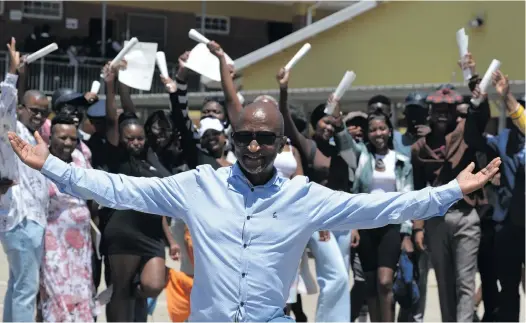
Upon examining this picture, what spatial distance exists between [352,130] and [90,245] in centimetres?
273

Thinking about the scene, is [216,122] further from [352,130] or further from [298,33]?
[298,33]

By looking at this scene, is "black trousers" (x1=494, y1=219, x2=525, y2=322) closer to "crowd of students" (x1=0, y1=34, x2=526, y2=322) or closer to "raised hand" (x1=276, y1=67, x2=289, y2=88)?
"crowd of students" (x1=0, y1=34, x2=526, y2=322)

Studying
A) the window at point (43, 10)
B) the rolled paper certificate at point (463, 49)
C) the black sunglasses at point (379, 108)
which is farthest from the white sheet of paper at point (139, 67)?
the window at point (43, 10)

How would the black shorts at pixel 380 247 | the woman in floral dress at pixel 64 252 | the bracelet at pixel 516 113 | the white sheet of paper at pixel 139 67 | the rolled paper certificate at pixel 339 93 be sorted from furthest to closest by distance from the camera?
1. the white sheet of paper at pixel 139 67
2. the rolled paper certificate at pixel 339 93
3. the black shorts at pixel 380 247
4. the bracelet at pixel 516 113
5. the woman in floral dress at pixel 64 252

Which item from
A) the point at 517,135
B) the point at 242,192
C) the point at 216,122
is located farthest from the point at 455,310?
the point at 242,192

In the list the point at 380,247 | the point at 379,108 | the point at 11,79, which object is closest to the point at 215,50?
the point at 11,79

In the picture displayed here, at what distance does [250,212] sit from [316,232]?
10.4ft

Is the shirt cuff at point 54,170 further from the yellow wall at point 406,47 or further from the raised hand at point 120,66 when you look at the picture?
the yellow wall at point 406,47

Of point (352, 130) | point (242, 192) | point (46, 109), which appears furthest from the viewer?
point (352, 130)

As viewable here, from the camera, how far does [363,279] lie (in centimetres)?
858

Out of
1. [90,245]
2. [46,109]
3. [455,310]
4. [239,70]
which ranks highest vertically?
[239,70]

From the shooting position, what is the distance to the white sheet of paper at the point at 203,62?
8734mm

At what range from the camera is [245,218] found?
488 centimetres

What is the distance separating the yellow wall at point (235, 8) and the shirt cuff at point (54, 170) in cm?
2270
